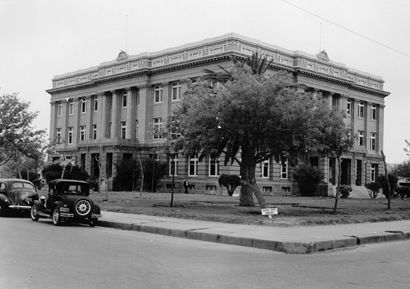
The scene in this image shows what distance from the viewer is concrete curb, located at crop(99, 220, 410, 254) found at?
1377 cm

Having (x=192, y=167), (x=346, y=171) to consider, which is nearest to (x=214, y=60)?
(x=192, y=167)

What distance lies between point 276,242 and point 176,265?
4312 millimetres

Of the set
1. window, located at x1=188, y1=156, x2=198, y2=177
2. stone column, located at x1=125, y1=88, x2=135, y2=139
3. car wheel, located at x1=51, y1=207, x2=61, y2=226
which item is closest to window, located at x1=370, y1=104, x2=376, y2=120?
window, located at x1=188, y1=156, x2=198, y2=177

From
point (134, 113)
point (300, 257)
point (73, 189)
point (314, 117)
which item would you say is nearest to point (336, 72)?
point (134, 113)

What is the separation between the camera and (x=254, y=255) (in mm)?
12672

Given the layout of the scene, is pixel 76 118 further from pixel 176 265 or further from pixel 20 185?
pixel 176 265

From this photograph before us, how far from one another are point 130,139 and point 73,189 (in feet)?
147

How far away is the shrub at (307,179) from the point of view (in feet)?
179

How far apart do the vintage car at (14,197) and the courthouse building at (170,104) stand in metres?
28.8

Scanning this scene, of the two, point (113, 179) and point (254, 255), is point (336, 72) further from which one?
point (254, 255)

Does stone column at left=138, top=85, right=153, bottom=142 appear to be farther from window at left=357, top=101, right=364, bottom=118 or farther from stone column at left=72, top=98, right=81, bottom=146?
window at left=357, top=101, right=364, bottom=118

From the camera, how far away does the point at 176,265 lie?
10.5 metres

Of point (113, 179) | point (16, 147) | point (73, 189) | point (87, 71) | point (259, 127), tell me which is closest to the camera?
point (73, 189)

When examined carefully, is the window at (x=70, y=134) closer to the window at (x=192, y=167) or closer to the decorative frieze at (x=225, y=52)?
the decorative frieze at (x=225, y=52)
